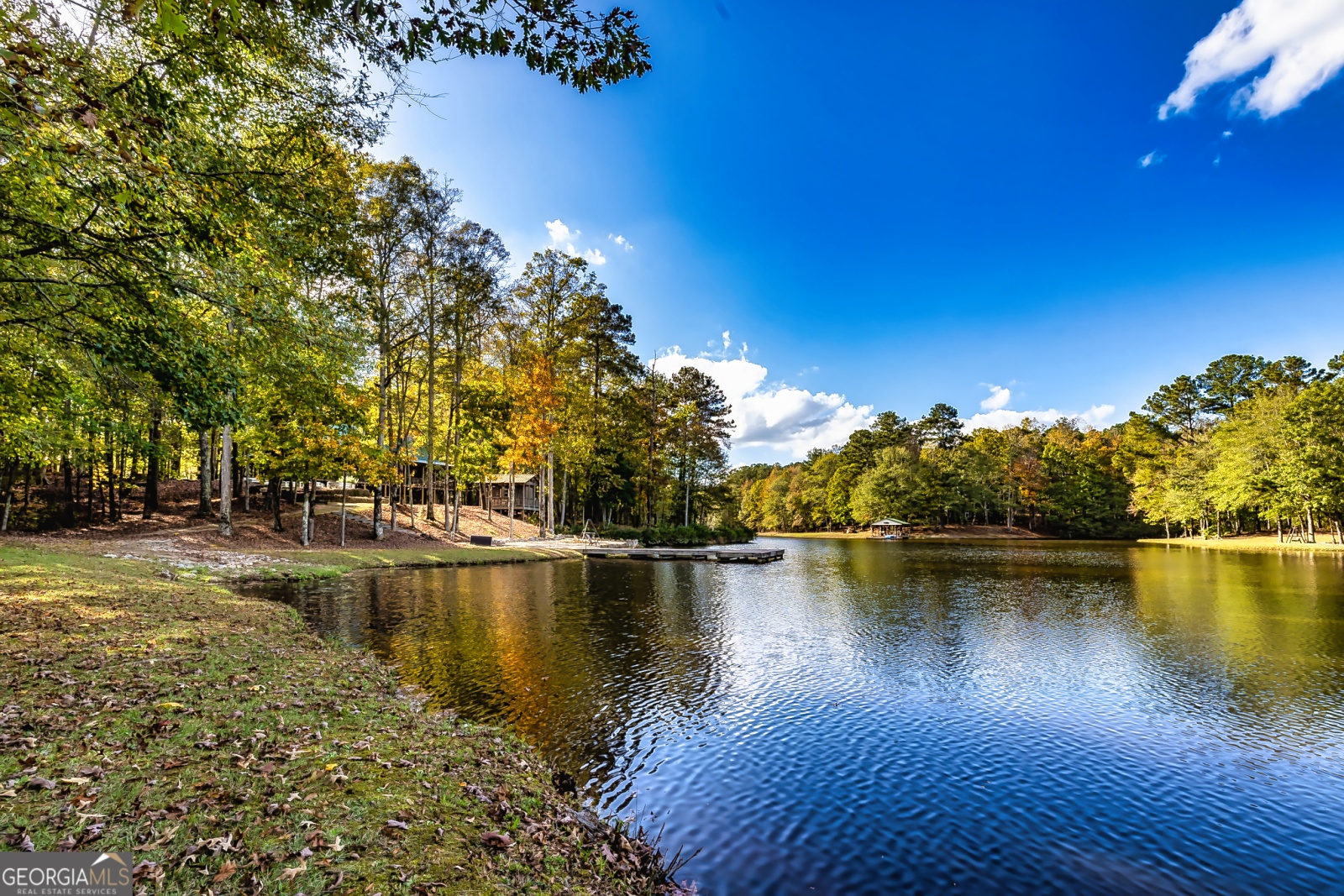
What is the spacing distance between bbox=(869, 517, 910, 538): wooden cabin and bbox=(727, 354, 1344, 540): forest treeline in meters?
2.13

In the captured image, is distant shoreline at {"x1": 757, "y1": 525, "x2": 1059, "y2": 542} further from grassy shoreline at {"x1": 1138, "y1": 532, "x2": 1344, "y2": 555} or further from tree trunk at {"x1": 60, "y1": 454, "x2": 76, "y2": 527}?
tree trunk at {"x1": 60, "y1": 454, "x2": 76, "y2": 527}

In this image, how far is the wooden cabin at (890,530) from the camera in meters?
76.9

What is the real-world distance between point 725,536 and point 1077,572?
27263 mm

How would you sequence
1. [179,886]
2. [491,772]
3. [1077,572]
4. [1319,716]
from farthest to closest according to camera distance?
[1077,572] → [1319,716] → [491,772] → [179,886]

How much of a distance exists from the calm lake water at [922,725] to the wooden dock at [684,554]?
15.5 m

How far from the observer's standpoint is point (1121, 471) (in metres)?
78.3

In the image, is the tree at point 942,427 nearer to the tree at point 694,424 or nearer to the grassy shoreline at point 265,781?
the tree at point 694,424

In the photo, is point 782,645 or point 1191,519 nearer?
point 782,645

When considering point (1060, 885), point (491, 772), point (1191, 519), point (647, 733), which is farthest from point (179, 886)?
point (1191, 519)

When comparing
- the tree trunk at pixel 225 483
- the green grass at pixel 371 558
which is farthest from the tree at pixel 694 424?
the tree trunk at pixel 225 483

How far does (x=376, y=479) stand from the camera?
2634cm

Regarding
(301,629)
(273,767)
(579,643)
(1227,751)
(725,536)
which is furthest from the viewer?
(725,536)

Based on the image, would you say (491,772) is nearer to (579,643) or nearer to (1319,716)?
(579,643)

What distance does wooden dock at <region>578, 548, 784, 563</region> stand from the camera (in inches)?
1406
